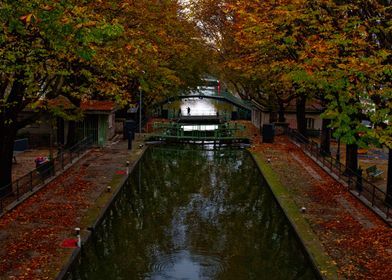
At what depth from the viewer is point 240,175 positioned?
3634 cm

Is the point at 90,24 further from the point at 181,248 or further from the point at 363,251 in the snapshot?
the point at 363,251

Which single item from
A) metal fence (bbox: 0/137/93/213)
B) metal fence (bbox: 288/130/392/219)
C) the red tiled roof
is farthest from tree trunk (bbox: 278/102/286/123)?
metal fence (bbox: 0/137/93/213)

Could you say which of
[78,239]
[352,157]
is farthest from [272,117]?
[78,239]

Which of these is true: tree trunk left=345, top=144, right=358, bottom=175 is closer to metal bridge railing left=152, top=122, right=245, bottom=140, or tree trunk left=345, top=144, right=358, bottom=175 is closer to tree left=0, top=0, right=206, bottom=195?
tree left=0, top=0, right=206, bottom=195

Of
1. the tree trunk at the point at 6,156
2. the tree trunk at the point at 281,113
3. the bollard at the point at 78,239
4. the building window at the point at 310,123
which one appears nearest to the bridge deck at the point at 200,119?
the tree trunk at the point at 281,113

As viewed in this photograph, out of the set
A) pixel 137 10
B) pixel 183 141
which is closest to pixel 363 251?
pixel 137 10

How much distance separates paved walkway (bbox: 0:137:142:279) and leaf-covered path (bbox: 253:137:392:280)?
401 inches

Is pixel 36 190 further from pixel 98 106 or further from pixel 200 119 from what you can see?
pixel 200 119

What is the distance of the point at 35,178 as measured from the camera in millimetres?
28031

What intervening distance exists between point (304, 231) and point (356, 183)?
8147 millimetres

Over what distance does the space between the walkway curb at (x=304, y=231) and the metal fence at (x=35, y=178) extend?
13537 mm

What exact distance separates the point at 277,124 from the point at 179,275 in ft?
136

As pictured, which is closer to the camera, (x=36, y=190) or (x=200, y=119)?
(x=36, y=190)

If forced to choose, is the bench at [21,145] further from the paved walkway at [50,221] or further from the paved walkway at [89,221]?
the paved walkway at [50,221]
